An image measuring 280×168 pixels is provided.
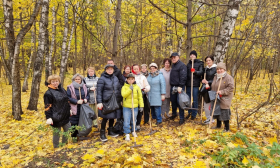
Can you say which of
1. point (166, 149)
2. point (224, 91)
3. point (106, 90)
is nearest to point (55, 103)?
point (106, 90)

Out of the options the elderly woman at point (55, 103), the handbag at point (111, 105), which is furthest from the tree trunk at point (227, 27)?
the elderly woman at point (55, 103)

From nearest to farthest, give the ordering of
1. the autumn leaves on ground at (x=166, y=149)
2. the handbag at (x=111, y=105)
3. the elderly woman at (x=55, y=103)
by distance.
Result: the autumn leaves on ground at (x=166, y=149), the elderly woman at (x=55, y=103), the handbag at (x=111, y=105)

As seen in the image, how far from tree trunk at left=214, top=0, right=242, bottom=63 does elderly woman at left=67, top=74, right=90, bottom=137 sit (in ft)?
13.2

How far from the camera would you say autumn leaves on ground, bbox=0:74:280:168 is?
2.65 m

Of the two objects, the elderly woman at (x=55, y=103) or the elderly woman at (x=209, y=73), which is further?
the elderly woman at (x=209, y=73)

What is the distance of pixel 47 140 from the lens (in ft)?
15.6

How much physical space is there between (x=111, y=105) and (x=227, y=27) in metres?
3.94

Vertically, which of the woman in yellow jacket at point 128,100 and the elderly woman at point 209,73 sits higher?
the elderly woman at point 209,73

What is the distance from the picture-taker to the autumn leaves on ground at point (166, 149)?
265 centimetres

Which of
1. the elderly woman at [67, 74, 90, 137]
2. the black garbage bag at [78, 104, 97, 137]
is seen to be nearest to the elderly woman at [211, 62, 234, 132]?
the black garbage bag at [78, 104, 97, 137]

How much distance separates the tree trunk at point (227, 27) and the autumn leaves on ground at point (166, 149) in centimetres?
192

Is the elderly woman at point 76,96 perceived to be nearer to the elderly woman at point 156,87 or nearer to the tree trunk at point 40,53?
the elderly woman at point 156,87

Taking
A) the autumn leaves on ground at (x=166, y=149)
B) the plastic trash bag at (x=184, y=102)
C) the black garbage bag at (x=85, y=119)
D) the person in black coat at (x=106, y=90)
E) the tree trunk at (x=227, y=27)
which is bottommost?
the autumn leaves on ground at (x=166, y=149)

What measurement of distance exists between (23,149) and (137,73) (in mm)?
3766
